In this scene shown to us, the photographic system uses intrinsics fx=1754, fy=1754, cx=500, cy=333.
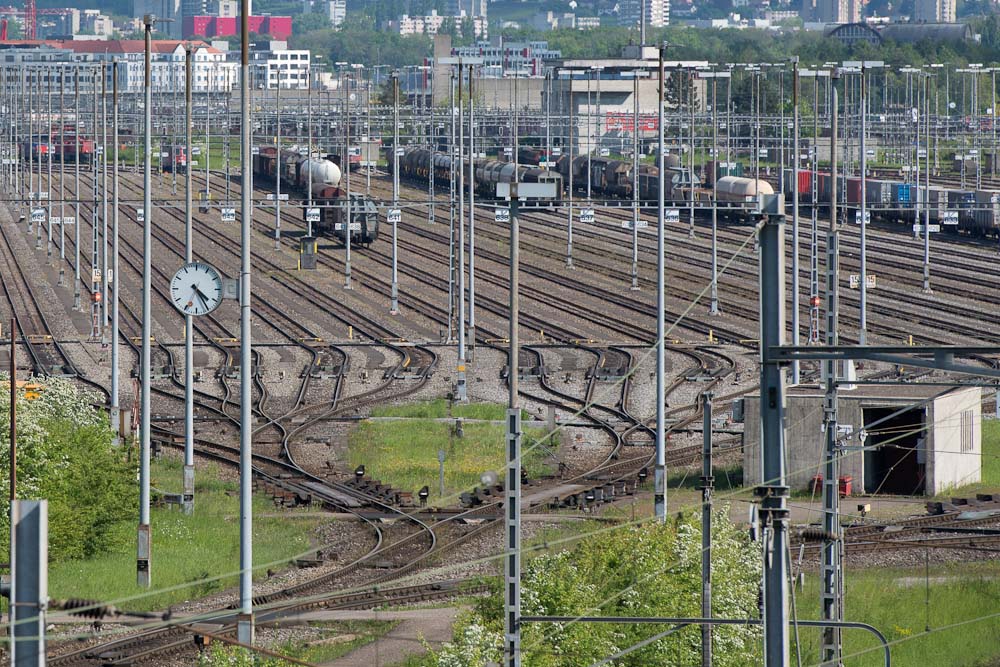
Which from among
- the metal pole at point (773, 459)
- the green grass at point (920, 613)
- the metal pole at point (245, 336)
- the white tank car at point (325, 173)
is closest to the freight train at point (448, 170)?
the white tank car at point (325, 173)

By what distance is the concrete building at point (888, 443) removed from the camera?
31844 millimetres

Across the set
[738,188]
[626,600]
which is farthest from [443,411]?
[738,188]

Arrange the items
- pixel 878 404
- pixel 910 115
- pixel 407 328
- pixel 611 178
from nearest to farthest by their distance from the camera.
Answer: pixel 878 404, pixel 407 328, pixel 611 178, pixel 910 115

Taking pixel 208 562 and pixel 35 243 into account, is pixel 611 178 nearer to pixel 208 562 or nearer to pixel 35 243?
pixel 35 243

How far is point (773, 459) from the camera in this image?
11.5 meters

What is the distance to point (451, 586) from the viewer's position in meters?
25.4

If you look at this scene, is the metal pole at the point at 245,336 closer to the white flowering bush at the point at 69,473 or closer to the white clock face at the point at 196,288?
the white clock face at the point at 196,288

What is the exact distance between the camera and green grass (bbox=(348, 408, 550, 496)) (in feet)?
110

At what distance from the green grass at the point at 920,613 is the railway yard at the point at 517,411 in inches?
4.0

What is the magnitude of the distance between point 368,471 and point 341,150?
68655mm

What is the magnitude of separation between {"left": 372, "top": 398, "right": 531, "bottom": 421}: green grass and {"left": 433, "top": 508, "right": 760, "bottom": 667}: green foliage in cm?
1901

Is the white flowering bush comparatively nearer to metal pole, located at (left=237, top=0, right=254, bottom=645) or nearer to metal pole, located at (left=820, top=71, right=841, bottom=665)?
metal pole, located at (left=237, top=0, right=254, bottom=645)

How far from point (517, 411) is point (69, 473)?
15.5 metres

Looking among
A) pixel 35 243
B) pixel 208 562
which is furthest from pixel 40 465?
pixel 35 243
